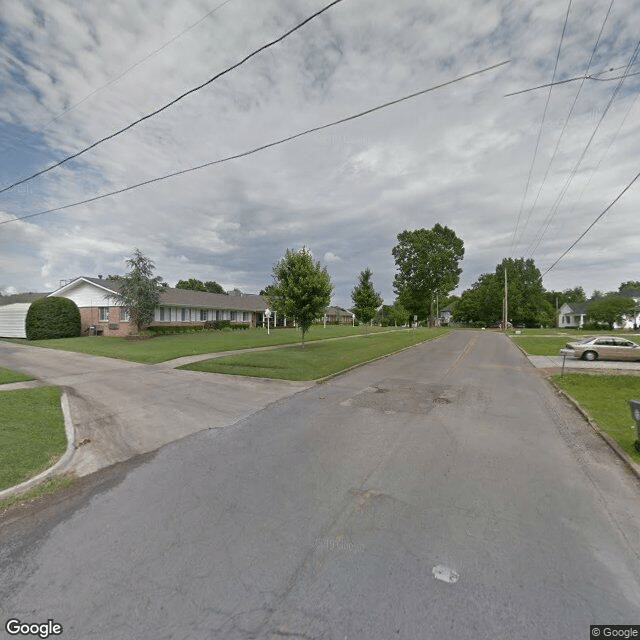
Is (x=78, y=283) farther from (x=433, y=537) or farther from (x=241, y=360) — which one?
(x=433, y=537)

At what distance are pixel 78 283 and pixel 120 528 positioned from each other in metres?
36.2

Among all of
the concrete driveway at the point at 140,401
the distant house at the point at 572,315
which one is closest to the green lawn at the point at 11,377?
the concrete driveway at the point at 140,401

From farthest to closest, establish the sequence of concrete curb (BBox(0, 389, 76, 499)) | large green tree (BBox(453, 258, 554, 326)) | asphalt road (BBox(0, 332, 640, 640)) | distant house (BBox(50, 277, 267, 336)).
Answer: large green tree (BBox(453, 258, 554, 326)), distant house (BBox(50, 277, 267, 336)), concrete curb (BBox(0, 389, 76, 499)), asphalt road (BBox(0, 332, 640, 640))

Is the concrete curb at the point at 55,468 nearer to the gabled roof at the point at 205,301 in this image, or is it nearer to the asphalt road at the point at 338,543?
the asphalt road at the point at 338,543

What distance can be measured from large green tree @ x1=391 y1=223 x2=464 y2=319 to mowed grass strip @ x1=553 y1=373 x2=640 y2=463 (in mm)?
49740

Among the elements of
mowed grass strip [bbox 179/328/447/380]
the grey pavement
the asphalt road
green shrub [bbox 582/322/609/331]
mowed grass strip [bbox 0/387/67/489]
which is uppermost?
green shrub [bbox 582/322/609/331]

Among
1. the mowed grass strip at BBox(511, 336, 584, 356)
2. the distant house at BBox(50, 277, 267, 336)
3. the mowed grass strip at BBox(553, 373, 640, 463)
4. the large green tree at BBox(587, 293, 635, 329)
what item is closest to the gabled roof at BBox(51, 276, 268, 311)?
the distant house at BBox(50, 277, 267, 336)

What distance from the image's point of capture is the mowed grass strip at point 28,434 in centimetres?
475

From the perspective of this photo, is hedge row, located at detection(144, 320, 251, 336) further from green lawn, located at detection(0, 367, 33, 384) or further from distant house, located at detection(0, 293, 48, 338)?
green lawn, located at detection(0, 367, 33, 384)

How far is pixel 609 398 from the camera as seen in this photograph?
956 cm

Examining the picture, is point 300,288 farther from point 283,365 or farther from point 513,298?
point 513,298

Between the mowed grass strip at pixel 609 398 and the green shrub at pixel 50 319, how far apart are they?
3499cm

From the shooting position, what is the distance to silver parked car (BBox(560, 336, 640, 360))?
62.0 feet

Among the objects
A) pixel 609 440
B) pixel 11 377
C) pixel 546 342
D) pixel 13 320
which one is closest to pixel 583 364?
pixel 609 440
